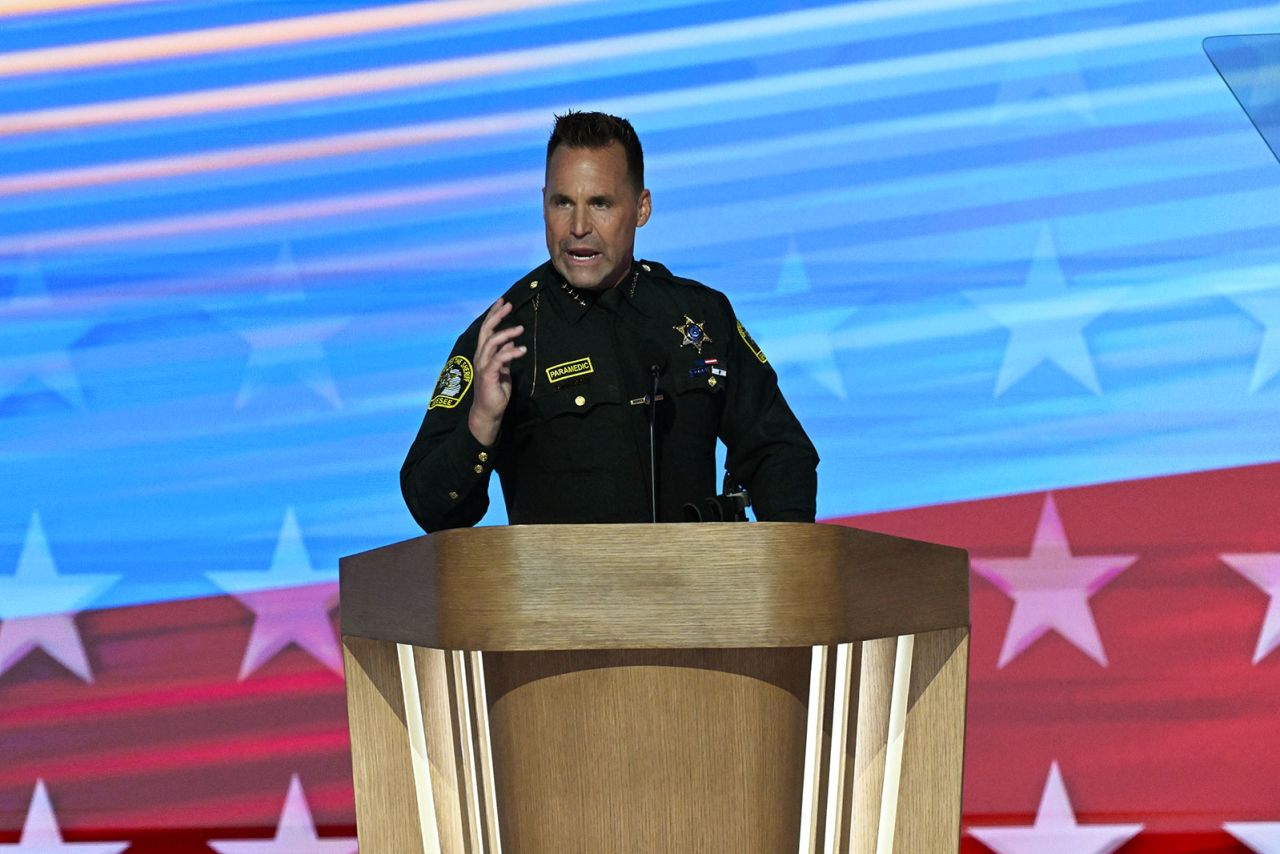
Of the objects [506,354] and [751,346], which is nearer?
[506,354]

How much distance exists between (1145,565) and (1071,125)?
92 centimetres

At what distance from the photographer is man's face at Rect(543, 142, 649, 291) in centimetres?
204

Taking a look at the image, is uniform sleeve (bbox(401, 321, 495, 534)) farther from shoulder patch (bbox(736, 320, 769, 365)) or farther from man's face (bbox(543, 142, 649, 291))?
shoulder patch (bbox(736, 320, 769, 365))

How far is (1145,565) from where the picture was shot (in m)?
3.23

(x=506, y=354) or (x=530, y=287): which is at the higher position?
(x=530, y=287)

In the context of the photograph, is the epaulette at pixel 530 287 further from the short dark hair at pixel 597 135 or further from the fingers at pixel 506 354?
the fingers at pixel 506 354

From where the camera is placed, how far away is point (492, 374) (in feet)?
5.66

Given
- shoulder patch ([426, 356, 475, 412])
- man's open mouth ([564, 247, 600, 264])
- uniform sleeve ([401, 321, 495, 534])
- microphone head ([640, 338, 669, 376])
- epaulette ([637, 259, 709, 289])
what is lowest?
uniform sleeve ([401, 321, 495, 534])

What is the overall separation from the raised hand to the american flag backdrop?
1426mm

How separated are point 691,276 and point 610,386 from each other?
115cm

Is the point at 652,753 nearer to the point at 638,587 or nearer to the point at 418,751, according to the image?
the point at 638,587

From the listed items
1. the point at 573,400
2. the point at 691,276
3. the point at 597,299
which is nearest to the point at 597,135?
the point at 597,299

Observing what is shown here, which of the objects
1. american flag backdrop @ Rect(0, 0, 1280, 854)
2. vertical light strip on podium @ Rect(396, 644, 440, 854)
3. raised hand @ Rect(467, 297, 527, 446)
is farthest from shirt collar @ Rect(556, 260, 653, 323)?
american flag backdrop @ Rect(0, 0, 1280, 854)

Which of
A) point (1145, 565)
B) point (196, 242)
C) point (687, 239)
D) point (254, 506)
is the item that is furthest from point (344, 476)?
point (1145, 565)
